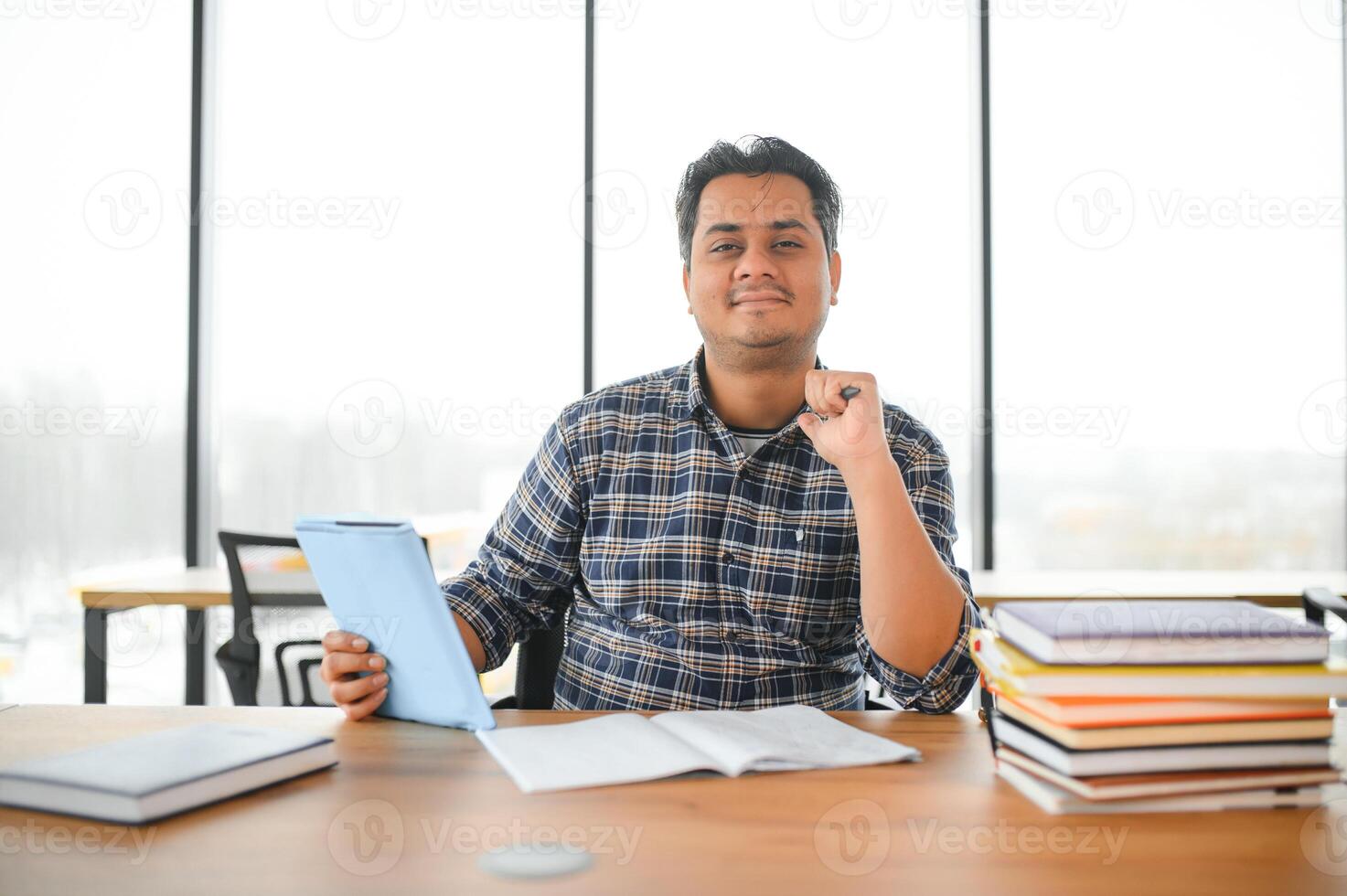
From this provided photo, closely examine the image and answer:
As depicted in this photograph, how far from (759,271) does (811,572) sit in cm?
53

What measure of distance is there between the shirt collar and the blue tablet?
0.71 metres

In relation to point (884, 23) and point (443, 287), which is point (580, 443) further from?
point (884, 23)

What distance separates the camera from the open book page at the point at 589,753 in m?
0.94

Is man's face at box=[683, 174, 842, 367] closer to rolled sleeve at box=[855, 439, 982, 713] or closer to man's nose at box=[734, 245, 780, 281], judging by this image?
man's nose at box=[734, 245, 780, 281]

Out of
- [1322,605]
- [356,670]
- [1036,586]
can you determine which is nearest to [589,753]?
[356,670]

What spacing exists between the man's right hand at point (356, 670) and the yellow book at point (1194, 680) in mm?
791

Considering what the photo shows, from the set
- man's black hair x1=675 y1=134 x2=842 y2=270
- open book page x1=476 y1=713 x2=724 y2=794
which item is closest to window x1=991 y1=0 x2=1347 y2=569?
man's black hair x1=675 y1=134 x2=842 y2=270

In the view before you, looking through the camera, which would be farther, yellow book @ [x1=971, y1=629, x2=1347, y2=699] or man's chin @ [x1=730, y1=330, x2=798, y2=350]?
man's chin @ [x1=730, y1=330, x2=798, y2=350]

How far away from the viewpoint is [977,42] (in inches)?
134

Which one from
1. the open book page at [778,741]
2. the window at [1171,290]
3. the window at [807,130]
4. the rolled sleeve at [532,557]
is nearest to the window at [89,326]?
the window at [807,130]

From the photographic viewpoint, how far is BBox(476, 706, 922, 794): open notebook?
96 centimetres

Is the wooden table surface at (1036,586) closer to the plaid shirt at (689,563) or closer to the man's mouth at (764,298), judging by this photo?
the plaid shirt at (689,563)

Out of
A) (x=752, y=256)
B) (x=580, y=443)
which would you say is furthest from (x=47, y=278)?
(x=752, y=256)

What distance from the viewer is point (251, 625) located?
2396mm
